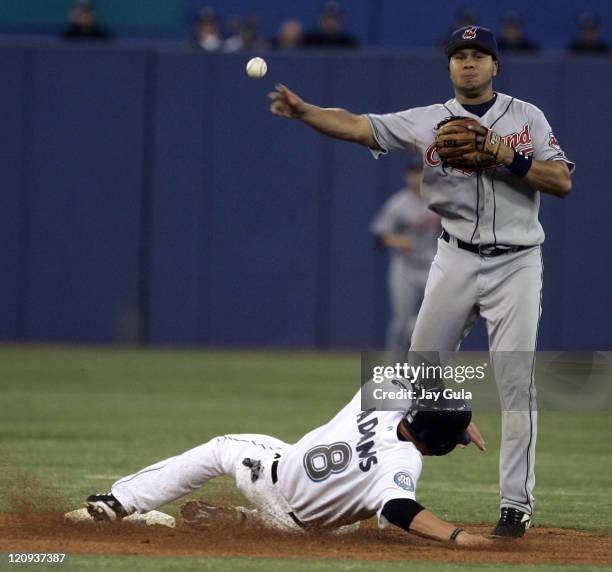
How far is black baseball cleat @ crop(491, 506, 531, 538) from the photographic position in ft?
18.5

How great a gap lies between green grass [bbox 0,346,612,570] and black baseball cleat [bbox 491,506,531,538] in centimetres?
69

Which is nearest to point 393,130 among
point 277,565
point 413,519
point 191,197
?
point 413,519

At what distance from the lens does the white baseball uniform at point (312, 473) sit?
16.8ft

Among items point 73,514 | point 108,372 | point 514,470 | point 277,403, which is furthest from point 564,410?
point 73,514

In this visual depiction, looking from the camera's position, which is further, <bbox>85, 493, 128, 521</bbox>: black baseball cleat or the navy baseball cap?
the navy baseball cap

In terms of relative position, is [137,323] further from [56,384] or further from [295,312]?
[56,384]

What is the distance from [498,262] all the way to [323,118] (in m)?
1.01

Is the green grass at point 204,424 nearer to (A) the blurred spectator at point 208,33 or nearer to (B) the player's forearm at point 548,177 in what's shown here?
(B) the player's forearm at point 548,177

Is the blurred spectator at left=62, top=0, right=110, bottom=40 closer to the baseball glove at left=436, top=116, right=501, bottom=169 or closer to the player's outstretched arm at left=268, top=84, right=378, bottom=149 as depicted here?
the player's outstretched arm at left=268, top=84, right=378, bottom=149

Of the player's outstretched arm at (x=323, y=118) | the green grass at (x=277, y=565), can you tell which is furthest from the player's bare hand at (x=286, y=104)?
the green grass at (x=277, y=565)

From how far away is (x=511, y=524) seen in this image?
18.5 feet

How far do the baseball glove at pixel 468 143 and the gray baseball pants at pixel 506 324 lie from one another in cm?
45

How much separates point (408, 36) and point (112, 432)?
1197 centimetres

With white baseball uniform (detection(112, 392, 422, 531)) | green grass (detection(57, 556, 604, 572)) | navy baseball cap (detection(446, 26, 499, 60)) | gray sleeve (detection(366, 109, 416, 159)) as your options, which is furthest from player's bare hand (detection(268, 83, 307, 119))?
green grass (detection(57, 556, 604, 572))
